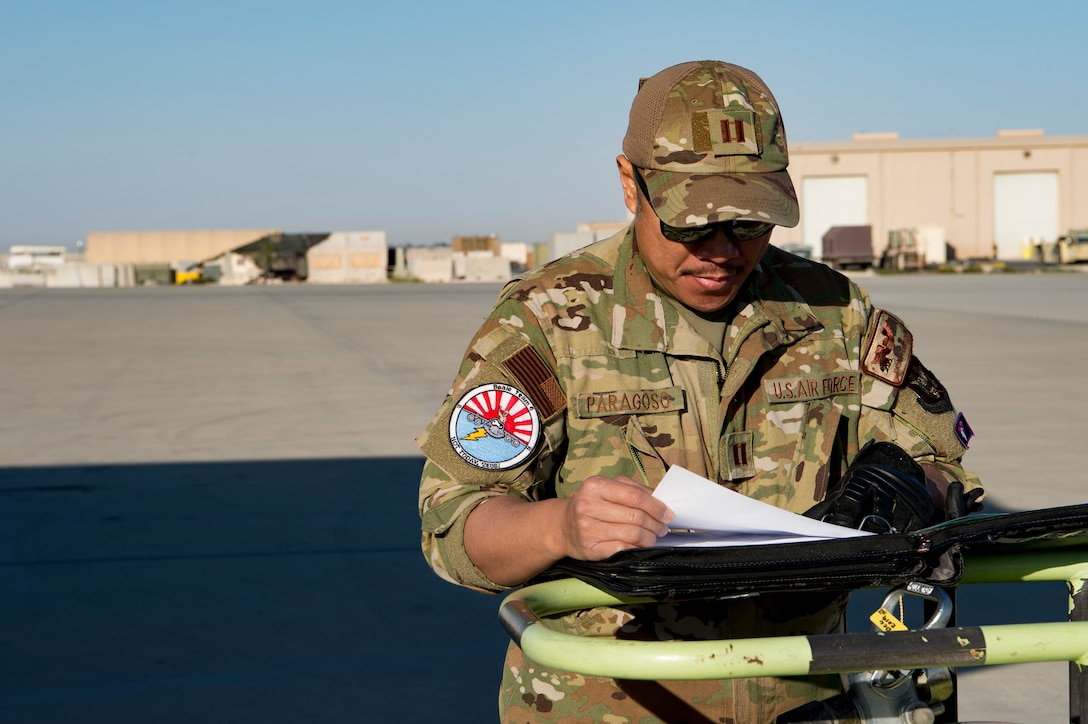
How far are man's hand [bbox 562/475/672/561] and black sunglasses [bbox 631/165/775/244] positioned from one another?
48 cm

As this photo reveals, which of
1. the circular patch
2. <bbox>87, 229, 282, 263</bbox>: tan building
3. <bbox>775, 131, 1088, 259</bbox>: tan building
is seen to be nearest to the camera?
the circular patch

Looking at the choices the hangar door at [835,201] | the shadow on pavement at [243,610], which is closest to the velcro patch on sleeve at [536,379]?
the shadow on pavement at [243,610]

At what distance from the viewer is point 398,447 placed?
7.48 metres

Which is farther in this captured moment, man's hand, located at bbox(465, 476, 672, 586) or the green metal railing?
man's hand, located at bbox(465, 476, 672, 586)

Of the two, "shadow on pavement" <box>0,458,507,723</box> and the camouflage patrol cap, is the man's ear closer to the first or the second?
the camouflage patrol cap

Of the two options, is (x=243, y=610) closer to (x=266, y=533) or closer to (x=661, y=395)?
(x=266, y=533)

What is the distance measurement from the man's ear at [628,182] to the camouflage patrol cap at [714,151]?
A: 0.09 m

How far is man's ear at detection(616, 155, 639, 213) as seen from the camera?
72.4 inches

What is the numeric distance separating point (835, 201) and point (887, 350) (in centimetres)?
5126

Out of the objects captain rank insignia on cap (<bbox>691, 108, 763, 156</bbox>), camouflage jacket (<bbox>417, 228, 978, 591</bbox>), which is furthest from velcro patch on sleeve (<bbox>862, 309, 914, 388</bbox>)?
captain rank insignia on cap (<bbox>691, 108, 763, 156</bbox>)

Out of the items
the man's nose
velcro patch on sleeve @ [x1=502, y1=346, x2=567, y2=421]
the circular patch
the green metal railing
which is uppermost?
the man's nose

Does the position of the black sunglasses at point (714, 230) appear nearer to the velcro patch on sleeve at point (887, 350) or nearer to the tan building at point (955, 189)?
the velcro patch on sleeve at point (887, 350)

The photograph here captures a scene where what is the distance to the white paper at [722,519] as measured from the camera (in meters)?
1.40

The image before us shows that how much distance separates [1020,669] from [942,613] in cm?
261
